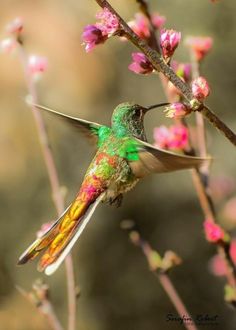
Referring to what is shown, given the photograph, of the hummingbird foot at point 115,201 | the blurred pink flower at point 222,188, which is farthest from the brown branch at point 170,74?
the blurred pink flower at point 222,188

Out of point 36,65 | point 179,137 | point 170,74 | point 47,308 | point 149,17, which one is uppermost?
point 36,65

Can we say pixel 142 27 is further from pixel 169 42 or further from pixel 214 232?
pixel 214 232

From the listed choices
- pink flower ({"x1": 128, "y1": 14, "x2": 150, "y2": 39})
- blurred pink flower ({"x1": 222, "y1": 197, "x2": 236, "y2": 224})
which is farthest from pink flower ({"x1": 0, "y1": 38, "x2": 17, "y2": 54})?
blurred pink flower ({"x1": 222, "y1": 197, "x2": 236, "y2": 224})

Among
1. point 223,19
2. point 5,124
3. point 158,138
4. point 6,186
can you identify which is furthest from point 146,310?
point 158,138

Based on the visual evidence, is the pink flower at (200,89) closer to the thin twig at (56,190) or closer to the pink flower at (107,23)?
the pink flower at (107,23)

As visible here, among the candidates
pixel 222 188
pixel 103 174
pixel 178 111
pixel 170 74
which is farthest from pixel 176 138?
pixel 222 188

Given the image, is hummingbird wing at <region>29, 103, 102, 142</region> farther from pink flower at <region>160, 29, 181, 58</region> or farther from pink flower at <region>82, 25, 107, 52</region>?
pink flower at <region>160, 29, 181, 58</region>

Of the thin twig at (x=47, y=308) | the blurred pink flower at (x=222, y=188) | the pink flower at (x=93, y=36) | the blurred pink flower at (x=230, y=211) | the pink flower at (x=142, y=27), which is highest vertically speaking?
the pink flower at (x=142, y=27)
